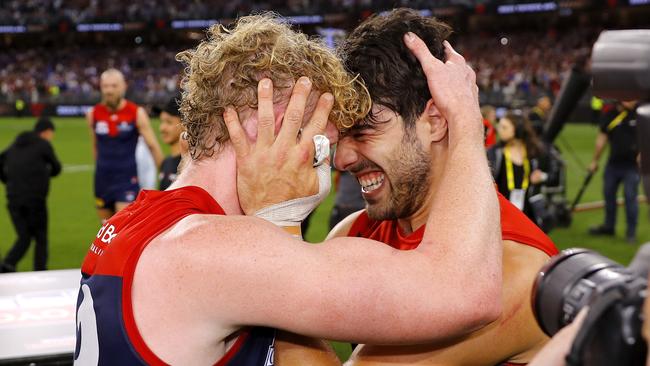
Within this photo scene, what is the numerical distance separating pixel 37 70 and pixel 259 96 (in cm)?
5526

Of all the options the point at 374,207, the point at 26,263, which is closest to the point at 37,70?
the point at 26,263

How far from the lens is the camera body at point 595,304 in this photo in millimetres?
1208

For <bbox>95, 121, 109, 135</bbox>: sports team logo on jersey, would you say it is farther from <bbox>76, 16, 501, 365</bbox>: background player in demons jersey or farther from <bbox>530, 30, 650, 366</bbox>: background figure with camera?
<bbox>530, 30, 650, 366</bbox>: background figure with camera

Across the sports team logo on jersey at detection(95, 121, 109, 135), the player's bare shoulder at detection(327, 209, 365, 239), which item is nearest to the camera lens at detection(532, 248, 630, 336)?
the player's bare shoulder at detection(327, 209, 365, 239)

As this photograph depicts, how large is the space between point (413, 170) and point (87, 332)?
1.24 metres

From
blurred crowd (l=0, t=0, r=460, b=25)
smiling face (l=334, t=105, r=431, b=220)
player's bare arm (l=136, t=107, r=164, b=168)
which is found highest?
smiling face (l=334, t=105, r=431, b=220)

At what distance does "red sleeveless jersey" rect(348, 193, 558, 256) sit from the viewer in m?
2.43

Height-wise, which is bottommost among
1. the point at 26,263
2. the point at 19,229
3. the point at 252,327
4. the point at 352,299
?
the point at 26,263

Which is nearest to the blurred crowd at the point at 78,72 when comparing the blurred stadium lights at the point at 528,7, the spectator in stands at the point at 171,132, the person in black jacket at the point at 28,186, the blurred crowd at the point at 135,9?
the blurred crowd at the point at 135,9

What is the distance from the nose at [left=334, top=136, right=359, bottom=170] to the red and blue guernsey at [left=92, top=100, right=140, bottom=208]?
6928 mm

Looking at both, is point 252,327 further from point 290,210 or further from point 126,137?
point 126,137

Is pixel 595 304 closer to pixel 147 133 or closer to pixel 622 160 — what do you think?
pixel 147 133

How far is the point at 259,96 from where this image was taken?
2.11 metres

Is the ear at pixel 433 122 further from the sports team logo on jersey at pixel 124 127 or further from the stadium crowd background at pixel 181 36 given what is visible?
the stadium crowd background at pixel 181 36
